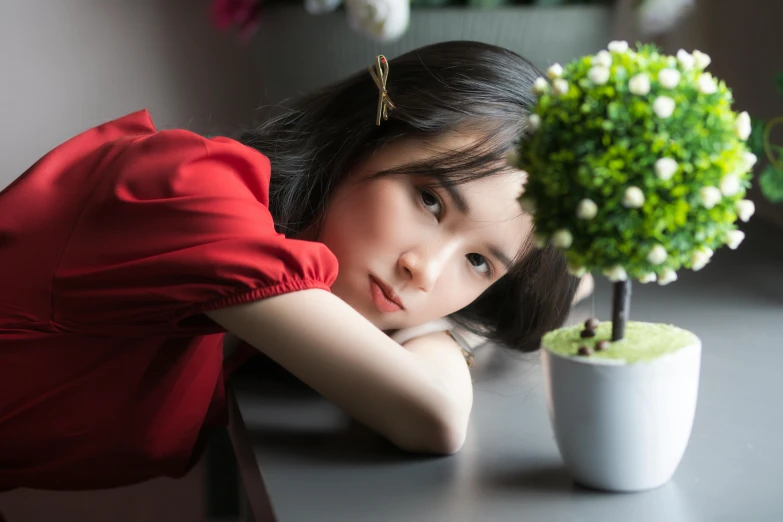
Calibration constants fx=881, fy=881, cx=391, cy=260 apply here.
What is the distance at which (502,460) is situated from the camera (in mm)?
775

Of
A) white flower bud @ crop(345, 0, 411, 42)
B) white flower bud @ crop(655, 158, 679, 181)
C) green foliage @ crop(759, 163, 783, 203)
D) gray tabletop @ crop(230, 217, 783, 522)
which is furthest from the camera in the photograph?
white flower bud @ crop(345, 0, 411, 42)

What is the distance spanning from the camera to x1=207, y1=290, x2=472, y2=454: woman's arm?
29.9 inches

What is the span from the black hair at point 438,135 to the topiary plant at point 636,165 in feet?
1.09

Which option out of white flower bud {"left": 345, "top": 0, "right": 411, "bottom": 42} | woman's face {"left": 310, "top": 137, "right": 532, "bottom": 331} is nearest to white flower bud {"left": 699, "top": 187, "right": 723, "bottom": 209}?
woman's face {"left": 310, "top": 137, "right": 532, "bottom": 331}

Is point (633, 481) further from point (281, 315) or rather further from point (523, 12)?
point (523, 12)

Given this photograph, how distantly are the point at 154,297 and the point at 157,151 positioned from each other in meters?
0.18

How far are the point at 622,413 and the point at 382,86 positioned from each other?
0.55 meters

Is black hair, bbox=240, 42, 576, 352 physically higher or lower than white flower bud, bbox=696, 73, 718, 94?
lower

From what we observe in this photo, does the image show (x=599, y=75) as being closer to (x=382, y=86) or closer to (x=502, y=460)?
(x=502, y=460)

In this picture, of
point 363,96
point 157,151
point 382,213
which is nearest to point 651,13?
point 363,96

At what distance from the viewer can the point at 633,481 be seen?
694 millimetres

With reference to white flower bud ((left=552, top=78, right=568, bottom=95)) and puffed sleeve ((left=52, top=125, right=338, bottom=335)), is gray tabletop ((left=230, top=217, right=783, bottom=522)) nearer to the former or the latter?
puffed sleeve ((left=52, top=125, right=338, bottom=335))

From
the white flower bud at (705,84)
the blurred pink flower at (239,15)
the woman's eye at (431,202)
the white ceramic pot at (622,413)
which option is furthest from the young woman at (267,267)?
the blurred pink flower at (239,15)

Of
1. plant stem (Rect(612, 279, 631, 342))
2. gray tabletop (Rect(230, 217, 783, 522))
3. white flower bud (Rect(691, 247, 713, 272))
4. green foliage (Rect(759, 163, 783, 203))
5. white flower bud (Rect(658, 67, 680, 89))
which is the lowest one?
gray tabletop (Rect(230, 217, 783, 522))
